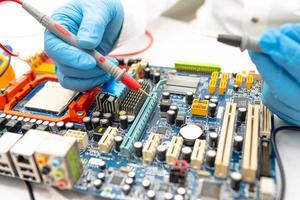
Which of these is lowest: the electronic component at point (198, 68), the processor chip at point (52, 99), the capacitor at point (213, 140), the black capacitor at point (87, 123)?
the black capacitor at point (87, 123)

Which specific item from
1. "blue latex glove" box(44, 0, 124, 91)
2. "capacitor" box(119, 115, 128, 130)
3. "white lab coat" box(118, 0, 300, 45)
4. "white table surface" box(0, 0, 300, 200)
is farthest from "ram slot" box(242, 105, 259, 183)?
"white lab coat" box(118, 0, 300, 45)

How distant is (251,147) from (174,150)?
181 mm

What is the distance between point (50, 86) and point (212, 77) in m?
0.53

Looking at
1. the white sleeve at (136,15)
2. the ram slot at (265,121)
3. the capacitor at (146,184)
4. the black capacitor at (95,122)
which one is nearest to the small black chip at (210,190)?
the capacitor at (146,184)

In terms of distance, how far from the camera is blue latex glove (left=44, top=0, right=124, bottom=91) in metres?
0.95

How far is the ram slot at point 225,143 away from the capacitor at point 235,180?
0.09 feet

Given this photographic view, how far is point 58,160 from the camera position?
735mm

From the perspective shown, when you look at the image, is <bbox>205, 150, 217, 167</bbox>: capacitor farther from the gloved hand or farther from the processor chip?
the processor chip

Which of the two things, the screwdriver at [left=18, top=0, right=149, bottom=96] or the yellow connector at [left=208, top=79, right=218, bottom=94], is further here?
the yellow connector at [left=208, top=79, right=218, bottom=94]

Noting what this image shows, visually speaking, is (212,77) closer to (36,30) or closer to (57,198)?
(57,198)

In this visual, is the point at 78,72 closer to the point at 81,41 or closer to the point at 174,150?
the point at 81,41

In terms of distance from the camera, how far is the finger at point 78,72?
1.00 metres

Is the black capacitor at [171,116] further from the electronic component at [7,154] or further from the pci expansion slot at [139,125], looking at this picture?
the electronic component at [7,154]

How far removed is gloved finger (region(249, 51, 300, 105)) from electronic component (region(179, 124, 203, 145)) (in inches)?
8.4
